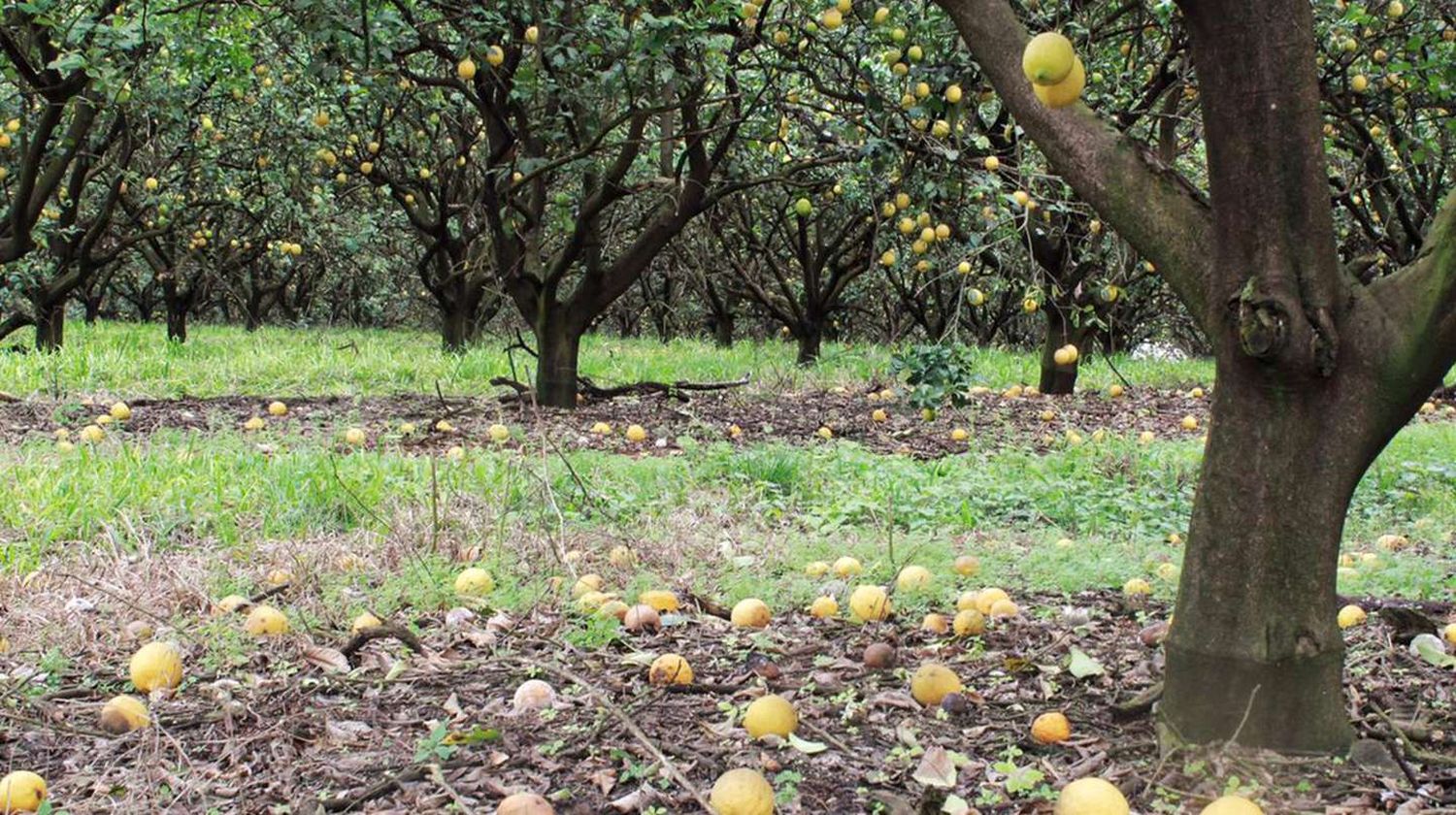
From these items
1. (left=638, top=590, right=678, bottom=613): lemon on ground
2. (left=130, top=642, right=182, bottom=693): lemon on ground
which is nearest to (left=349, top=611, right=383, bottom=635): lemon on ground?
(left=130, top=642, right=182, bottom=693): lemon on ground

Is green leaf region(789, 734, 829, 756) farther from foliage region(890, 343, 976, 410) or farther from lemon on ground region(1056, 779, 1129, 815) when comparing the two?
foliage region(890, 343, 976, 410)

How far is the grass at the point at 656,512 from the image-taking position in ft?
12.2

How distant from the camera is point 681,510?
473cm

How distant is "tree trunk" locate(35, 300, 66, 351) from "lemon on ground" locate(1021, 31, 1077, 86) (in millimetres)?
11572

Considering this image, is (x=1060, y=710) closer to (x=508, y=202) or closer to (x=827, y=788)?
(x=827, y=788)

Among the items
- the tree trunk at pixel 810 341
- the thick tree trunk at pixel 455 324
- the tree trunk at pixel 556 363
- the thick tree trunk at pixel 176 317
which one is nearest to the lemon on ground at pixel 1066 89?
the tree trunk at pixel 556 363

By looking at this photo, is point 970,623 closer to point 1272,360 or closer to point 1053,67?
point 1272,360

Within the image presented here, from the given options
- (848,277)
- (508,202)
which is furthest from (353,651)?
(848,277)

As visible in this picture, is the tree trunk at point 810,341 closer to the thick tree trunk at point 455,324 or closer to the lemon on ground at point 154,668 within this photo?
the thick tree trunk at point 455,324

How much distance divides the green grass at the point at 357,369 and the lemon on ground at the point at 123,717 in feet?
17.2

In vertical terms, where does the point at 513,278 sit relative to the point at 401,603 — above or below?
above

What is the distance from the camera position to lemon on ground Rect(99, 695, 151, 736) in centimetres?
250

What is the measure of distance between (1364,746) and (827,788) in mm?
1100

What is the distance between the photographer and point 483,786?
7.18ft
